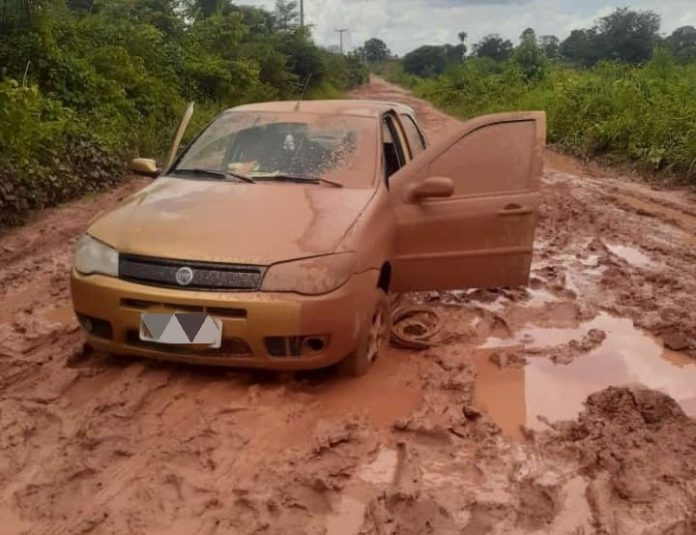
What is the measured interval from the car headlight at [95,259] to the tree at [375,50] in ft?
375

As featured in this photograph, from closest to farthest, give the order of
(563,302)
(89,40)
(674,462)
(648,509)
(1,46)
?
(648,509) → (674,462) → (563,302) → (1,46) → (89,40)

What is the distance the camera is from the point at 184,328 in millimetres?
3797

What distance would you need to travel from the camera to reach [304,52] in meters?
28.6

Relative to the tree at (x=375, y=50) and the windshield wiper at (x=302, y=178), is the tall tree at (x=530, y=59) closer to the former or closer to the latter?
the windshield wiper at (x=302, y=178)

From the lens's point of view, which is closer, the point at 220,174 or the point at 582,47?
the point at 220,174

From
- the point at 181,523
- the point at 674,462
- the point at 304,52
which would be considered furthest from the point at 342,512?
the point at 304,52

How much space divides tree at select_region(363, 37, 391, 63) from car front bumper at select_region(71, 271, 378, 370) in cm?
11441

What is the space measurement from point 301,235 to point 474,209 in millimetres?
1406

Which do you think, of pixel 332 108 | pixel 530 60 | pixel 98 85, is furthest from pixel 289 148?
pixel 530 60

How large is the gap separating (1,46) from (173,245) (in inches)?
320

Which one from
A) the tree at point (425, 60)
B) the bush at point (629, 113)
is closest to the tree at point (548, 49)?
the bush at point (629, 113)

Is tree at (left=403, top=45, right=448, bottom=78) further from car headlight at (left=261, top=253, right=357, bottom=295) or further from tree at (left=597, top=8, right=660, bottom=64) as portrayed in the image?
car headlight at (left=261, top=253, right=357, bottom=295)

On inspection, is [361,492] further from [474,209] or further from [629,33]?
[629,33]

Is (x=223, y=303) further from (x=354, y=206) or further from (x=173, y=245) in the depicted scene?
(x=354, y=206)
